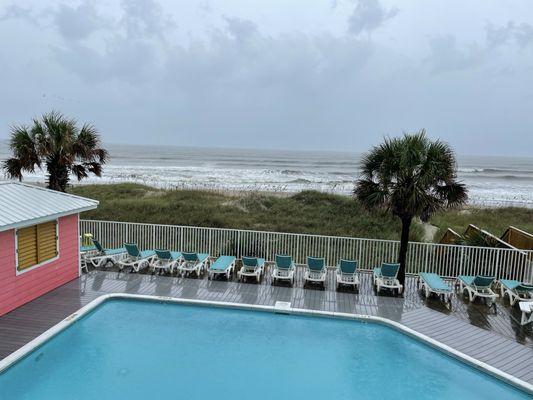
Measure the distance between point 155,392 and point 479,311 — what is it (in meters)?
6.88

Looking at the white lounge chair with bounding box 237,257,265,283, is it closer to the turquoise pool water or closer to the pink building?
the turquoise pool water

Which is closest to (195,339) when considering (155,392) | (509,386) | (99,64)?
(155,392)

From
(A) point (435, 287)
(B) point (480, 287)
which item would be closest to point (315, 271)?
(A) point (435, 287)

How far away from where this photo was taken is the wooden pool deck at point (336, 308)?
23.2 ft

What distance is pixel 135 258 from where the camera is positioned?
443 inches

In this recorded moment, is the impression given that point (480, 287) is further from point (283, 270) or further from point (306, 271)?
point (283, 270)

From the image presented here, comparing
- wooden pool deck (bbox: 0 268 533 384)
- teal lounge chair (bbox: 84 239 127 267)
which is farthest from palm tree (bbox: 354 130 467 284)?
teal lounge chair (bbox: 84 239 127 267)

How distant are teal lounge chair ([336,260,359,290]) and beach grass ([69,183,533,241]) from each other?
7.85 m

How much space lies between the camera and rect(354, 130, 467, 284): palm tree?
30.6 ft

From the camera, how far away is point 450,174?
9.38 m

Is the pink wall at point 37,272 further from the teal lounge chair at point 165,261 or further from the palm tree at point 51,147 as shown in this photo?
the palm tree at point 51,147

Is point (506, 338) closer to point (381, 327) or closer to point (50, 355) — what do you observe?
point (381, 327)

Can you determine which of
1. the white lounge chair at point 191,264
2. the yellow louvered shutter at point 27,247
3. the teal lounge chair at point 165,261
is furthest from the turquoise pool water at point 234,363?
the teal lounge chair at point 165,261

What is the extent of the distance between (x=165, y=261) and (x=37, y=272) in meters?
3.14
